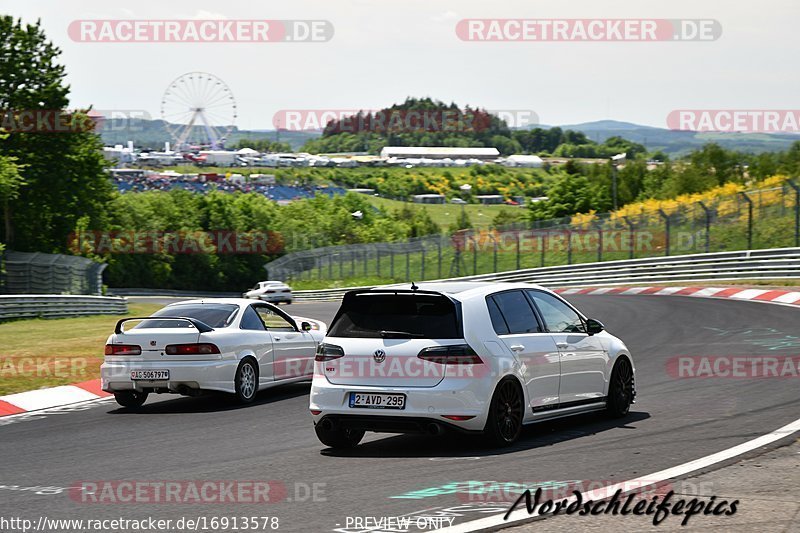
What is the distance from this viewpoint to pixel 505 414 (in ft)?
32.1

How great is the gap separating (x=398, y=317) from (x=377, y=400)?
792mm

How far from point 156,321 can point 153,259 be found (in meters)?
117

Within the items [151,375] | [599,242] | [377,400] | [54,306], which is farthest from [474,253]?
[377,400]

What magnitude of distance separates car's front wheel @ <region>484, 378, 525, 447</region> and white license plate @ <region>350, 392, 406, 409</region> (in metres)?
0.78

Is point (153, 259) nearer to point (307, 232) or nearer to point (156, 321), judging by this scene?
point (307, 232)

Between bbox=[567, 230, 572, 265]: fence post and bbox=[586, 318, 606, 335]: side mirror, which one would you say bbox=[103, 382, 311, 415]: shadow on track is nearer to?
bbox=[586, 318, 606, 335]: side mirror

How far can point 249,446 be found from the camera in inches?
414

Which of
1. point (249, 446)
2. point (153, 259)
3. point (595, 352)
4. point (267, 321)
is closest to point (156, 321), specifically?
point (267, 321)

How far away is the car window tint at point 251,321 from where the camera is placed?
14.6 meters

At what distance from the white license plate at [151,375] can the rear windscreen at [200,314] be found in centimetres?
69

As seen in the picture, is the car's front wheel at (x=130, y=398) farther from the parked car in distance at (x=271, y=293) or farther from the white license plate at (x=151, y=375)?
the parked car in distance at (x=271, y=293)

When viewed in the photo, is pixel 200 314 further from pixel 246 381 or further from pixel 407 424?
pixel 407 424

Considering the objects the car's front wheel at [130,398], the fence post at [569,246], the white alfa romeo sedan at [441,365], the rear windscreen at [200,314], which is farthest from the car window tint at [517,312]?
the fence post at [569,246]

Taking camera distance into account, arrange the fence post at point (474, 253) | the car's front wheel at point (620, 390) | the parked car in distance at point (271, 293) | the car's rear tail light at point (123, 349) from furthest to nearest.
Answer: the parked car in distance at point (271, 293)
the fence post at point (474, 253)
the car's rear tail light at point (123, 349)
the car's front wheel at point (620, 390)
